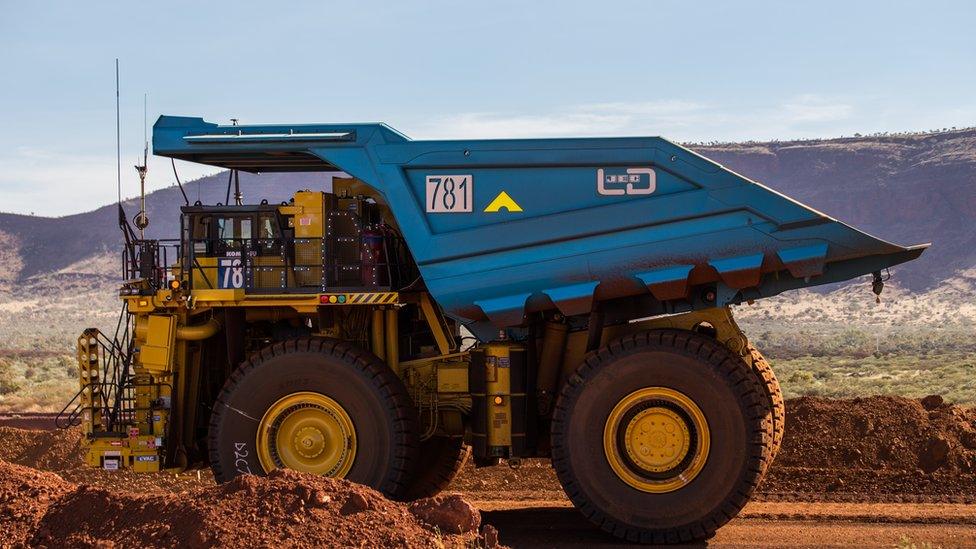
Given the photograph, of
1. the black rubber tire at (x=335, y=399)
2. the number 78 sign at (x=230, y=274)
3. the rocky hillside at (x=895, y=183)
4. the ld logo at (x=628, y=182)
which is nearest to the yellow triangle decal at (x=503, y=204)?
the ld logo at (x=628, y=182)

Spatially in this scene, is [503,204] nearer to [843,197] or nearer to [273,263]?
[273,263]

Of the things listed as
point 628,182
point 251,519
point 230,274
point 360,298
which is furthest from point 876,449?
point 251,519

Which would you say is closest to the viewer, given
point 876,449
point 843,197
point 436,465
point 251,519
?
point 251,519

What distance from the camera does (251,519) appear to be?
362 inches

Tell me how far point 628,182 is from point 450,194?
1671 mm

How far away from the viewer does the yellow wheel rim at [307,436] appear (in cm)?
1147

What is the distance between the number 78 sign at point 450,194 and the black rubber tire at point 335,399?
5.09 ft

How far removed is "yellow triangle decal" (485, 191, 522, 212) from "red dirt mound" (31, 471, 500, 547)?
303cm

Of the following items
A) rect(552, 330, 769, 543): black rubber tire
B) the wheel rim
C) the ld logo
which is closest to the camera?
rect(552, 330, 769, 543): black rubber tire

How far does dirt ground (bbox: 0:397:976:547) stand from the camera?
923cm

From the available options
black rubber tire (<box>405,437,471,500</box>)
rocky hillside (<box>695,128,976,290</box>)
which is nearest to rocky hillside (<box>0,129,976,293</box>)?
rocky hillside (<box>695,128,976,290</box>)

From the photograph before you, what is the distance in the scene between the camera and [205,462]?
12.4 m

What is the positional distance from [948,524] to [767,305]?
56.9 m

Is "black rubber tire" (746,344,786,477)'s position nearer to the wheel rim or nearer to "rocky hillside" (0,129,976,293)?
the wheel rim
